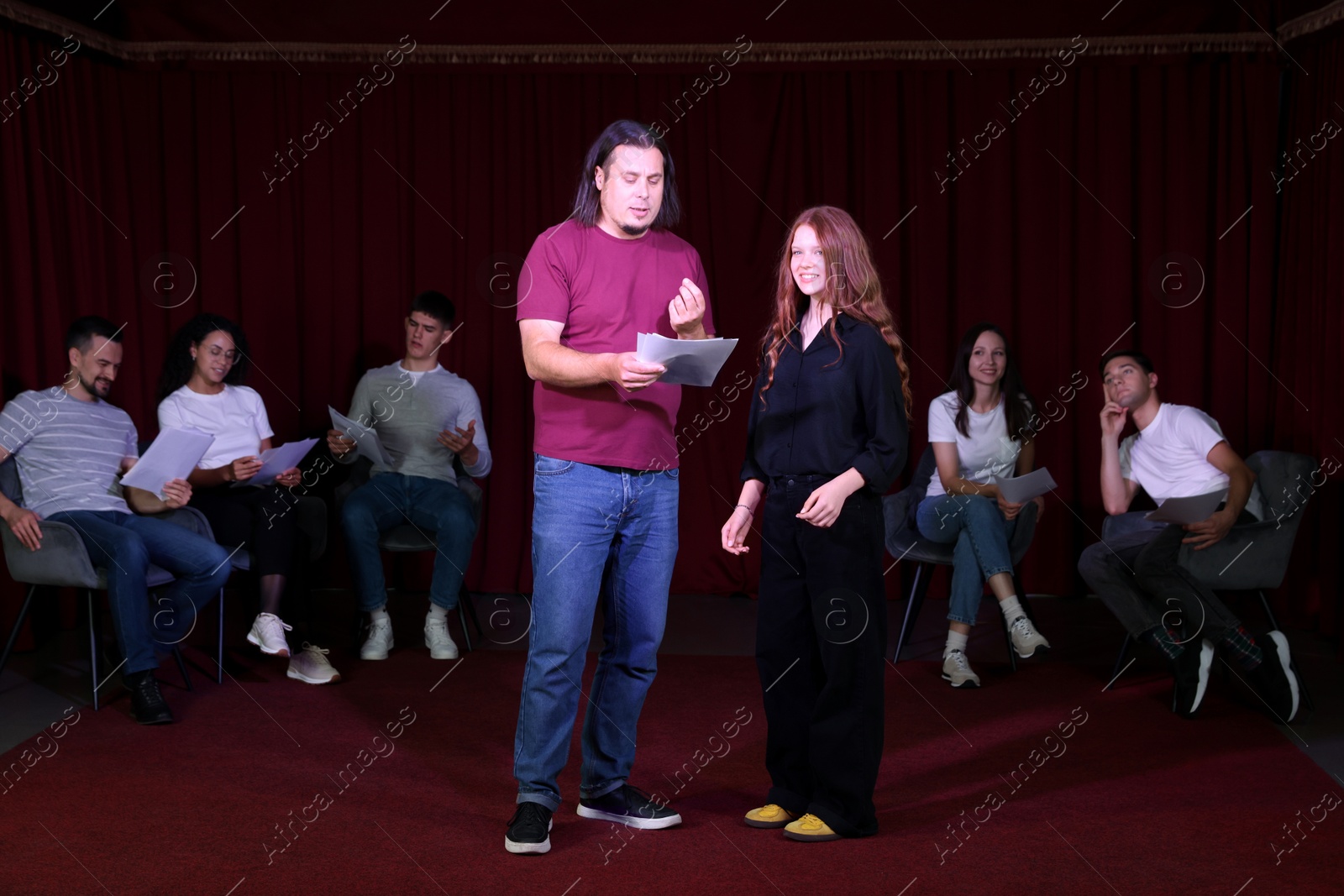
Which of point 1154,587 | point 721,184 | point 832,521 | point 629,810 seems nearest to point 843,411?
point 832,521

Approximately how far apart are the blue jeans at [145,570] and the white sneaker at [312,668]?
0.35 metres

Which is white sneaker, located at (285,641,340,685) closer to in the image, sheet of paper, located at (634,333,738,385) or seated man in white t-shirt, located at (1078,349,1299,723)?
sheet of paper, located at (634,333,738,385)

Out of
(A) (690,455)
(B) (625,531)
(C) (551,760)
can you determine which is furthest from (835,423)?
(A) (690,455)

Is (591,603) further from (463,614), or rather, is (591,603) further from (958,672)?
(463,614)

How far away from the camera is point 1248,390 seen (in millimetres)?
4953

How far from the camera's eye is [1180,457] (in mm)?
3711

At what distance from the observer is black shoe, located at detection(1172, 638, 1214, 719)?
335 cm

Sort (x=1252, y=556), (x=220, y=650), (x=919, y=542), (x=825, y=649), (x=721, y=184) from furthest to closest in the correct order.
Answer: (x=721, y=184)
(x=919, y=542)
(x=220, y=650)
(x=1252, y=556)
(x=825, y=649)

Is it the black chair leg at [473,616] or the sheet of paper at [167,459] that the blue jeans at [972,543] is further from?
the sheet of paper at [167,459]

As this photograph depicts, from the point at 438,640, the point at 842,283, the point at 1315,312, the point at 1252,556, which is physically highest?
the point at 842,283

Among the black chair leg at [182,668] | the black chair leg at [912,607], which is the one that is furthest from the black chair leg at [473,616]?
the black chair leg at [912,607]

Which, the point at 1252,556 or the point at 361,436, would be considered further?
the point at 361,436

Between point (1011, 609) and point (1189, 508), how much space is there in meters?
0.64

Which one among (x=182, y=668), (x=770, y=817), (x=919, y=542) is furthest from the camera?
(x=919, y=542)
